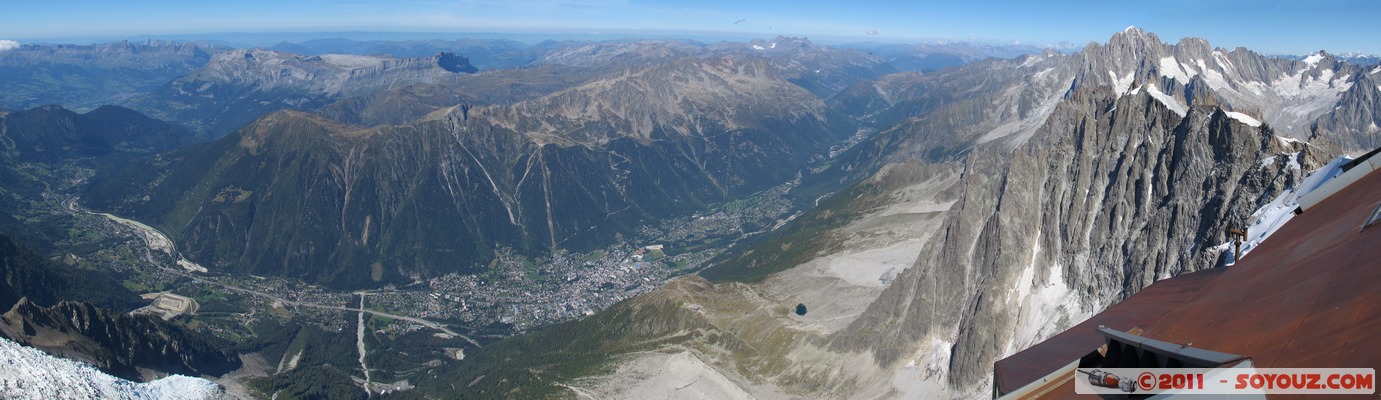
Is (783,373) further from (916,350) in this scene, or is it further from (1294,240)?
(1294,240)

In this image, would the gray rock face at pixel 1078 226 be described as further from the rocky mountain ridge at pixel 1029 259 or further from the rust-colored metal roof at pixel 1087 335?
the rust-colored metal roof at pixel 1087 335

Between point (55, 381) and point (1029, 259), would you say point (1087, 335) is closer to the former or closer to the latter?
point (1029, 259)

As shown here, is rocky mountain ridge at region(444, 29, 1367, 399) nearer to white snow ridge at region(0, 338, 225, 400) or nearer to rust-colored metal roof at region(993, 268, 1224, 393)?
rust-colored metal roof at region(993, 268, 1224, 393)

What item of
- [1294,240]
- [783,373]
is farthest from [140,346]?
[1294,240]

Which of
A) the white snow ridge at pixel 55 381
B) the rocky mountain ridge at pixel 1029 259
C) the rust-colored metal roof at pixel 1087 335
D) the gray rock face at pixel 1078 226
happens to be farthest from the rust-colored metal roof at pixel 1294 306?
the white snow ridge at pixel 55 381

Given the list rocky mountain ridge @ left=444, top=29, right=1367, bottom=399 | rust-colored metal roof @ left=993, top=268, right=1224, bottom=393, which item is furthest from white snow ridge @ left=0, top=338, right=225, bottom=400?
rust-colored metal roof @ left=993, top=268, right=1224, bottom=393

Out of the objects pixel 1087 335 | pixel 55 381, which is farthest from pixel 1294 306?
pixel 55 381
